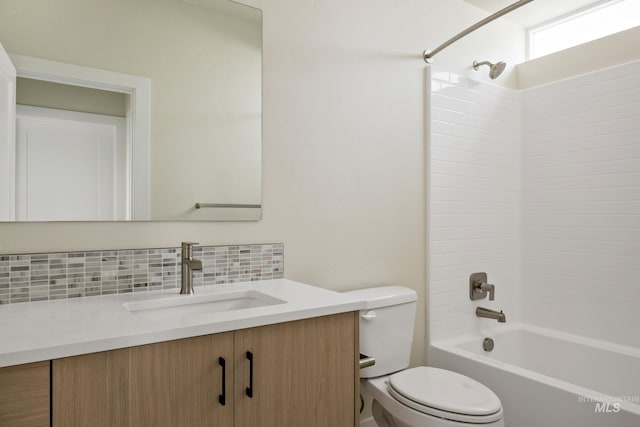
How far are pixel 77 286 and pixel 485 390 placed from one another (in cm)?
148

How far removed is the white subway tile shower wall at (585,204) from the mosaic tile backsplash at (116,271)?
1.81 metres

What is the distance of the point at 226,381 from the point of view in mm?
1127

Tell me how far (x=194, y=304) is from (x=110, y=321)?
0.39 m

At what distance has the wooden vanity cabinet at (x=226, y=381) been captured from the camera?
3.15 ft

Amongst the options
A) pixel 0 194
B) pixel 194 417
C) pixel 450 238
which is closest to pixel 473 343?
pixel 450 238

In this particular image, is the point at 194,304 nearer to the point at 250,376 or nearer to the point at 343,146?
the point at 250,376

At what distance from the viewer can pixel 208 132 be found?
1679 mm

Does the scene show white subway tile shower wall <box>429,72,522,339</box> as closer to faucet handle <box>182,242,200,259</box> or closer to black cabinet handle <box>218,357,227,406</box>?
faucet handle <box>182,242,200,259</box>

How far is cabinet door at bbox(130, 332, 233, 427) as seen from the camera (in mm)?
1012

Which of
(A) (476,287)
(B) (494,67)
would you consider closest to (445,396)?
(A) (476,287)

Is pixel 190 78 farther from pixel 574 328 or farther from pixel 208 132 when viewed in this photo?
pixel 574 328

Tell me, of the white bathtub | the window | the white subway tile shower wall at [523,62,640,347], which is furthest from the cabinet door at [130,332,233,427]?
the window

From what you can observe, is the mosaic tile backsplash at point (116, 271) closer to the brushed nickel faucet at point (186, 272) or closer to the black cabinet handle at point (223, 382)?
the brushed nickel faucet at point (186, 272)

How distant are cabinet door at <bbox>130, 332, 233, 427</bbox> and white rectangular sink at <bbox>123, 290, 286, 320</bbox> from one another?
0.23 m
